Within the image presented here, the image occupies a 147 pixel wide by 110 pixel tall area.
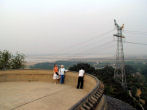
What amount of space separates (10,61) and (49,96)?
3254cm

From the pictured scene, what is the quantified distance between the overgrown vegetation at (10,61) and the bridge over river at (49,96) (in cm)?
2464

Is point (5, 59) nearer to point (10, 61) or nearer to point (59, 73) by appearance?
point (10, 61)

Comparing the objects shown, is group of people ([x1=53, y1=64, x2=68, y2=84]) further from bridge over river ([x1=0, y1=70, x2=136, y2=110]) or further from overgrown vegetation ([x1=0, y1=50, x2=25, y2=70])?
overgrown vegetation ([x1=0, y1=50, x2=25, y2=70])

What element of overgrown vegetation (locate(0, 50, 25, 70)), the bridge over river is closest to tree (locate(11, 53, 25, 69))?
overgrown vegetation (locate(0, 50, 25, 70))

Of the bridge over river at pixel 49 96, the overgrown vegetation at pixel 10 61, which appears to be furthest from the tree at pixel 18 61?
the bridge over river at pixel 49 96

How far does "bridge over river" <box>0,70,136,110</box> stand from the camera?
19.1 ft

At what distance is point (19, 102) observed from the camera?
25.5 ft

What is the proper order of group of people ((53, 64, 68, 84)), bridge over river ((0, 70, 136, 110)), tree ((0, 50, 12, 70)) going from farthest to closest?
tree ((0, 50, 12, 70)) < group of people ((53, 64, 68, 84)) < bridge over river ((0, 70, 136, 110))

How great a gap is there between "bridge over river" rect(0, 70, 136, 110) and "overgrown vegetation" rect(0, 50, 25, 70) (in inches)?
970

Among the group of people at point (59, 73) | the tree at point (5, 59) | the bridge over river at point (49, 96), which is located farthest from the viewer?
the tree at point (5, 59)

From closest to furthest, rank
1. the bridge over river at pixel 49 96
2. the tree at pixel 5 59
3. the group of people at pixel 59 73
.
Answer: the bridge over river at pixel 49 96, the group of people at pixel 59 73, the tree at pixel 5 59

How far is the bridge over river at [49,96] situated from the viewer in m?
5.82

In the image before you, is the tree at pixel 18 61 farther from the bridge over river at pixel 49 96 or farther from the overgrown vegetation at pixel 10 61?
the bridge over river at pixel 49 96

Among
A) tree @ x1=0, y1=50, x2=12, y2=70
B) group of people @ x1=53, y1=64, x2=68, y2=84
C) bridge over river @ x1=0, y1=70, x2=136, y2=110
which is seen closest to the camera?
bridge over river @ x1=0, y1=70, x2=136, y2=110
